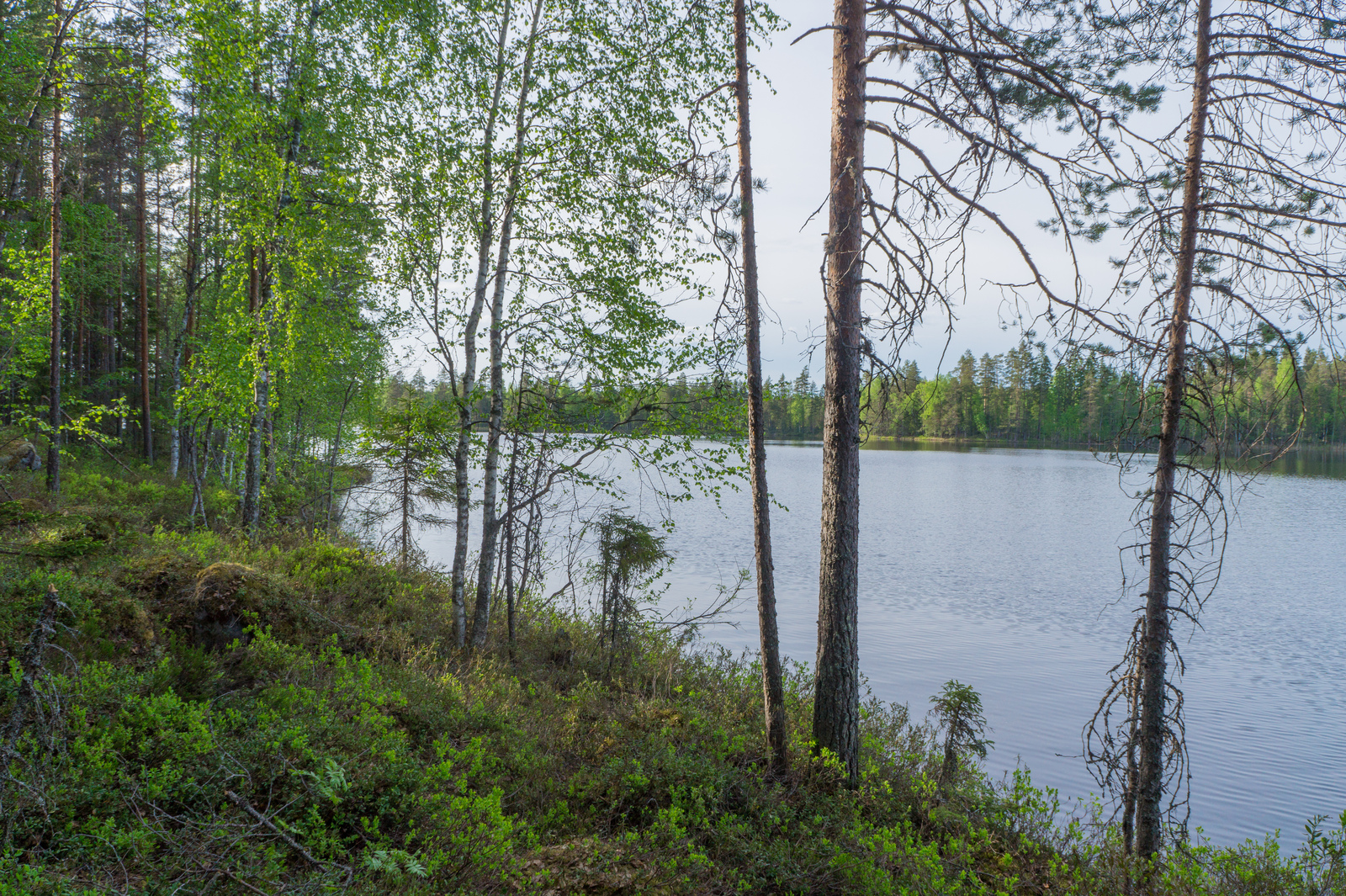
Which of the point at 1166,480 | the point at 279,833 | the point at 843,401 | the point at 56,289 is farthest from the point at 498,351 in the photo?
the point at 1166,480

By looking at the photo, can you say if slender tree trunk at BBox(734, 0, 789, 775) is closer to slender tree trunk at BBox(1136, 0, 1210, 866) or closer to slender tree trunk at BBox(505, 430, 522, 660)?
slender tree trunk at BBox(1136, 0, 1210, 866)

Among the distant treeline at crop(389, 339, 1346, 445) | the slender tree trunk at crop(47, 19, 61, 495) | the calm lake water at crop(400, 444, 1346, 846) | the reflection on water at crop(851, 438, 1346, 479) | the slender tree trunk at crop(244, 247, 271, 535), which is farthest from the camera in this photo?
the slender tree trunk at crop(244, 247, 271, 535)

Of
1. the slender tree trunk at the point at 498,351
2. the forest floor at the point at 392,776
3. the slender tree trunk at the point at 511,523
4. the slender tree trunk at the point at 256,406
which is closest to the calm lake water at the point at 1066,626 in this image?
the forest floor at the point at 392,776

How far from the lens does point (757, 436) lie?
22.5 feet

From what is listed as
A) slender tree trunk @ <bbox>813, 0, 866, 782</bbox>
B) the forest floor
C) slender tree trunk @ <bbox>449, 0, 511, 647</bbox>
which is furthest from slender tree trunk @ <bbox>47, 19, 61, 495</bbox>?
slender tree trunk @ <bbox>813, 0, 866, 782</bbox>

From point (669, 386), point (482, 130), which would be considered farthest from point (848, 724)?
point (482, 130)

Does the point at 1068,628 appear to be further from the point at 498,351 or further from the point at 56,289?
the point at 56,289

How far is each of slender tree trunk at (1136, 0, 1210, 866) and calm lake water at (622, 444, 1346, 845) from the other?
194cm

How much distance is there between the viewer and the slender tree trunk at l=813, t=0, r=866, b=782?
6.34m

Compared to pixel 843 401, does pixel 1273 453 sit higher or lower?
lower

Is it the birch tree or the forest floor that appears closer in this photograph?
the forest floor

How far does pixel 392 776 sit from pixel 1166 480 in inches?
302

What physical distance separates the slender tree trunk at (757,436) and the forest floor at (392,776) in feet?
1.51

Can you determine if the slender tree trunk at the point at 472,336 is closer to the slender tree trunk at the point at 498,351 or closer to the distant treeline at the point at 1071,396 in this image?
the slender tree trunk at the point at 498,351
